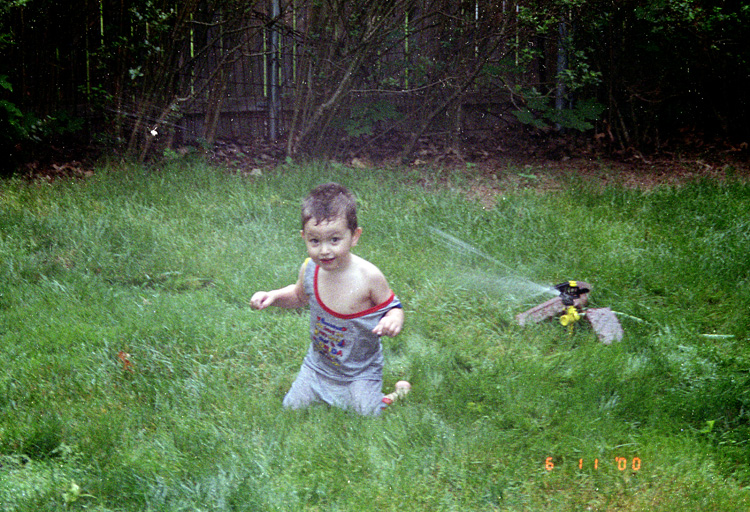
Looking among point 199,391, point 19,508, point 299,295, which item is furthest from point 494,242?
point 19,508

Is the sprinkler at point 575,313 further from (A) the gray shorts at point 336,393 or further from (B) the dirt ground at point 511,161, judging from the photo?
(B) the dirt ground at point 511,161

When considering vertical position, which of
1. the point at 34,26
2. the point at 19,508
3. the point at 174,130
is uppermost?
the point at 34,26

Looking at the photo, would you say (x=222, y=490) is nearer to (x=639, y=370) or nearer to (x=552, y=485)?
(x=552, y=485)

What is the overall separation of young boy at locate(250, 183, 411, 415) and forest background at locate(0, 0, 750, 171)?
3806mm

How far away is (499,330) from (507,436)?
1040 millimetres

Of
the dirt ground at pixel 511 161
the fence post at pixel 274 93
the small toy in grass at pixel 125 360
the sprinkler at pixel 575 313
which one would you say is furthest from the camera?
the fence post at pixel 274 93

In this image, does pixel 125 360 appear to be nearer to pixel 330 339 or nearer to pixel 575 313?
pixel 330 339

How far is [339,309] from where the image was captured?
3029 mm

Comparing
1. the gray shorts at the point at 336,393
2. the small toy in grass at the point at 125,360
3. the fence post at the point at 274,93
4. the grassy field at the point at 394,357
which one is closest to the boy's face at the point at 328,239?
the gray shorts at the point at 336,393

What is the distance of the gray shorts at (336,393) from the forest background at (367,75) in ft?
12.9

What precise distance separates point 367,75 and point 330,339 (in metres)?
4.40

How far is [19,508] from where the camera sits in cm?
240

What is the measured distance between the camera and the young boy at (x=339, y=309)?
289 cm
